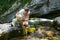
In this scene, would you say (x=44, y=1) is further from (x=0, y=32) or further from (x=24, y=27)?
(x=0, y=32)

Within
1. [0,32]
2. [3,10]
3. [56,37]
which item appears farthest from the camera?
[3,10]

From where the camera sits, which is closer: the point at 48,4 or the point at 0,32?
the point at 0,32

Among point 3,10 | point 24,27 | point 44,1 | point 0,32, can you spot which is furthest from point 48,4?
point 0,32

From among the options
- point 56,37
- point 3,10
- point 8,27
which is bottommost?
point 56,37

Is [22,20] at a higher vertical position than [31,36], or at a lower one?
higher

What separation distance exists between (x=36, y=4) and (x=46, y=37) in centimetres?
362

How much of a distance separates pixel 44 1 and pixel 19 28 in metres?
3.71

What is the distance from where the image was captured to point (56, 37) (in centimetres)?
802

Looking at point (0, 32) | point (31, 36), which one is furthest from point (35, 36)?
point (0, 32)

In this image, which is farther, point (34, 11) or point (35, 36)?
point (34, 11)

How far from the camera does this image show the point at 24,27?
27.1ft

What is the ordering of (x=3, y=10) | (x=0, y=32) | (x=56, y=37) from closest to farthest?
1. (x=0, y=32)
2. (x=56, y=37)
3. (x=3, y=10)

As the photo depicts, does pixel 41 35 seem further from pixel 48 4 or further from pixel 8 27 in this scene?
pixel 48 4

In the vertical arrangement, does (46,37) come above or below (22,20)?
below
